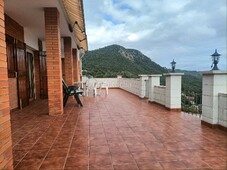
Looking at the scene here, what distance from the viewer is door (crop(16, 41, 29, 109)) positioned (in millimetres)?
6070

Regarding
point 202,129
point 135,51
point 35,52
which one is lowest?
point 202,129

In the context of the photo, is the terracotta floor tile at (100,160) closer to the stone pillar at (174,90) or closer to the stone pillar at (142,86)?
the stone pillar at (174,90)

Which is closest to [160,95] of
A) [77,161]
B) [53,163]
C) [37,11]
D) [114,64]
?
[37,11]

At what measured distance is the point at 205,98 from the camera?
12.8 feet

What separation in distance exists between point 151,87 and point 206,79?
10.8ft

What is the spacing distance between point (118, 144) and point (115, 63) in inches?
944

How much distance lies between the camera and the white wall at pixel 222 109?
346 centimetres

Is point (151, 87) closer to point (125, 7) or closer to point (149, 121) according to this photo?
point (149, 121)

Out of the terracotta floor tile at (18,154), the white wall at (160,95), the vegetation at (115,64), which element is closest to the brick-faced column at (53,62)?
the terracotta floor tile at (18,154)

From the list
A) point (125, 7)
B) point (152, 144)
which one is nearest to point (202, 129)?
point (152, 144)

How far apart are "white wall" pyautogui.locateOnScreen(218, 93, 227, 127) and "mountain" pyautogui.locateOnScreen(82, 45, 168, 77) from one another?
16287 mm

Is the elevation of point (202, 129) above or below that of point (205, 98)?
below

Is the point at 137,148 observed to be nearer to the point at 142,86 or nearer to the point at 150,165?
the point at 150,165

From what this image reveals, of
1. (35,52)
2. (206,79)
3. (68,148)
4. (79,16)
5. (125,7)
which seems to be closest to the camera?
(68,148)
